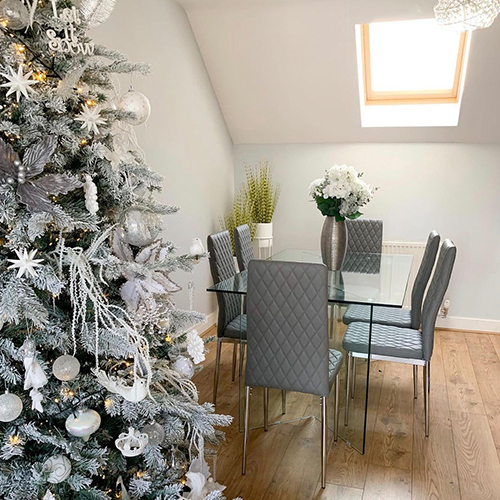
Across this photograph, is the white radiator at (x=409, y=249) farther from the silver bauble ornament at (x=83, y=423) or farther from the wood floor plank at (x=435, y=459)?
the silver bauble ornament at (x=83, y=423)

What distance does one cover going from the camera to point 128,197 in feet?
4.52

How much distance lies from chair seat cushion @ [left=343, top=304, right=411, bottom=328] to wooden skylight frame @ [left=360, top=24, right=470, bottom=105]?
194cm

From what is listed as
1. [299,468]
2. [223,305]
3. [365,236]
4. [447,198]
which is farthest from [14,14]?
[447,198]

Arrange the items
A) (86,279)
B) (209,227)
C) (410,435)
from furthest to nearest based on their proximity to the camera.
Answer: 1. (209,227)
2. (410,435)
3. (86,279)

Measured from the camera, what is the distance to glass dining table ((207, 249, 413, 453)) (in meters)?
2.57

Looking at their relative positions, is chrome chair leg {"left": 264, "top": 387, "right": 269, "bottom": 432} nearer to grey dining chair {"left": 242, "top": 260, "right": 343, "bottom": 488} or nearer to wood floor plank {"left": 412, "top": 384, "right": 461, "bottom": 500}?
grey dining chair {"left": 242, "top": 260, "right": 343, "bottom": 488}

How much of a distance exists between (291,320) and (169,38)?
7.57 feet

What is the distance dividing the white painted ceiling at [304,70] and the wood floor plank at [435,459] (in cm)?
232

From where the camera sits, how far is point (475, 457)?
2582 mm

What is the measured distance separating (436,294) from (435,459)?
814mm

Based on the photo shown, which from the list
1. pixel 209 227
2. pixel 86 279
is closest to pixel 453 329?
pixel 209 227

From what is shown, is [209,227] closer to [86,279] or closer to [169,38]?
[169,38]

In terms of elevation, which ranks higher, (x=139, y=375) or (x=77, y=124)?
(x=77, y=124)

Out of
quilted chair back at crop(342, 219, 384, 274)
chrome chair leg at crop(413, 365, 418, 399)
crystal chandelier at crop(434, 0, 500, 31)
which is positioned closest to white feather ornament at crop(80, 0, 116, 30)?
crystal chandelier at crop(434, 0, 500, 31)
